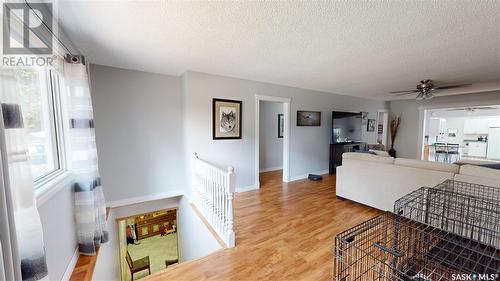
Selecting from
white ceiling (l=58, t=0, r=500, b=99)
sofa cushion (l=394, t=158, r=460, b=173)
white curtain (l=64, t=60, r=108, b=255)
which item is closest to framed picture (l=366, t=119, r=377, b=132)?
white ceiling (l=58, t=0, r=500, b=99)

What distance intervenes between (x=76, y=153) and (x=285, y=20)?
94.0 inches

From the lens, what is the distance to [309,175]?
185 inches

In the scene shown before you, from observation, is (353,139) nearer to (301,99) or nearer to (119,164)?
(301,99)

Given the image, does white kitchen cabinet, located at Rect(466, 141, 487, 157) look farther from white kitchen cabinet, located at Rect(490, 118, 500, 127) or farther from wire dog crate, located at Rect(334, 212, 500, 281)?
wire dog crate, located at Rect(334, 212, 500, 281)

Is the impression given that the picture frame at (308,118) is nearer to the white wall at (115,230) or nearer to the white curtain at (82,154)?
the white wall at (115,230)

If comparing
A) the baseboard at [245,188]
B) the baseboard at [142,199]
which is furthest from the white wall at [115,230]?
the baseboard at [245,188]

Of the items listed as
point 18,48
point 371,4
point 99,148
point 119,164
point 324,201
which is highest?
point 371,4

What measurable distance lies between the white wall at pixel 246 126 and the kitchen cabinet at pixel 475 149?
22.0ft

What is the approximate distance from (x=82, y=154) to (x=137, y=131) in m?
1.34

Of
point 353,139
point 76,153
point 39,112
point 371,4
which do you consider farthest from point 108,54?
point 353,139

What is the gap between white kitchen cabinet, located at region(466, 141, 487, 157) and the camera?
24.7 ft

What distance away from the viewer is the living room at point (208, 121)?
1.48 metres

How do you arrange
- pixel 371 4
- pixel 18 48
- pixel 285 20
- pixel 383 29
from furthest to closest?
pixel 383 29 → pixel 285 20 → pixel 371 4 → pixel 18 48

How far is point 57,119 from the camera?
194cm
